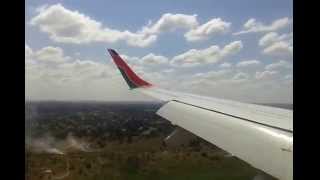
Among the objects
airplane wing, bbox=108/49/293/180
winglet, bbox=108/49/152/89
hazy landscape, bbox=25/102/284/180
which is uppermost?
winglet, bbox=108/49/152/89

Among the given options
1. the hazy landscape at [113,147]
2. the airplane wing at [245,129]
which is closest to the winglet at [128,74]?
the hazy landscape at [113,147]

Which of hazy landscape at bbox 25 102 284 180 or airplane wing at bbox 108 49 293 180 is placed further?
hazy landscape at bbox 25 102 284 180

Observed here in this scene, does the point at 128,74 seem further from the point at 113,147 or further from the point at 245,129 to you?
the point at 245,129

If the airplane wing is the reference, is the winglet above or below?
above

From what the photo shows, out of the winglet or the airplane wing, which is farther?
the winglet

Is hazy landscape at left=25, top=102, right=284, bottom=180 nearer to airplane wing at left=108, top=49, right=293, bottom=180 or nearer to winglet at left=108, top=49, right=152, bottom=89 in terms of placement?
winglet at left=108, top=49, right=152, bottom=89

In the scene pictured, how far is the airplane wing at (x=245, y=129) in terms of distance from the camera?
4.32 ft

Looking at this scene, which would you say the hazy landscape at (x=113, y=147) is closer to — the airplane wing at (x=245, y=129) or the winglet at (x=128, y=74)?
the winglet at (x=128, y=74)

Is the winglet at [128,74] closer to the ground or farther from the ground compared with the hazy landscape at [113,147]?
farther from the ground

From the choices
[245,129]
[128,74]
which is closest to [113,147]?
[128,74]

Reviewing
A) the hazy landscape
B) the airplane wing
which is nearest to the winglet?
the hazy landscape

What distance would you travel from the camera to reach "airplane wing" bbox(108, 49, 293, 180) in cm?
132
